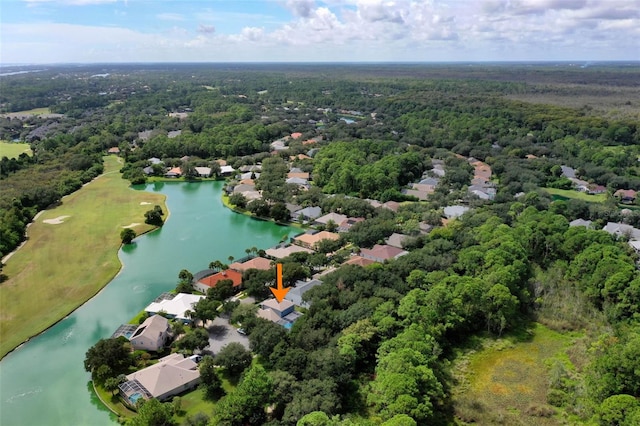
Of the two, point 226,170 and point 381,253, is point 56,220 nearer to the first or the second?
point 226,170

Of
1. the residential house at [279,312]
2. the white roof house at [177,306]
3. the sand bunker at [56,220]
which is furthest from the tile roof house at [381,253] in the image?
the sand bunker at [56,220]

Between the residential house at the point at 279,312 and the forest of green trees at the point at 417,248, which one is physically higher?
the forest of green trees at the point at 417,248

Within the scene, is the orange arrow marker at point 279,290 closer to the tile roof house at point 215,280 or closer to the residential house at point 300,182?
the tile roof house at point 215,280

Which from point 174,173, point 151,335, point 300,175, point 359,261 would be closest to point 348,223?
point 359,261

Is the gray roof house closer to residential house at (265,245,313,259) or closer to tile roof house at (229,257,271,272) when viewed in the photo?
residential house at (265,245,313,259)

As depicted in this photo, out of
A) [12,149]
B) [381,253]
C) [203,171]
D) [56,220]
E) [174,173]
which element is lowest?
[56,220]

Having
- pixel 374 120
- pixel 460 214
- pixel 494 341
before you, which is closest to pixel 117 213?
pixel 460 214
